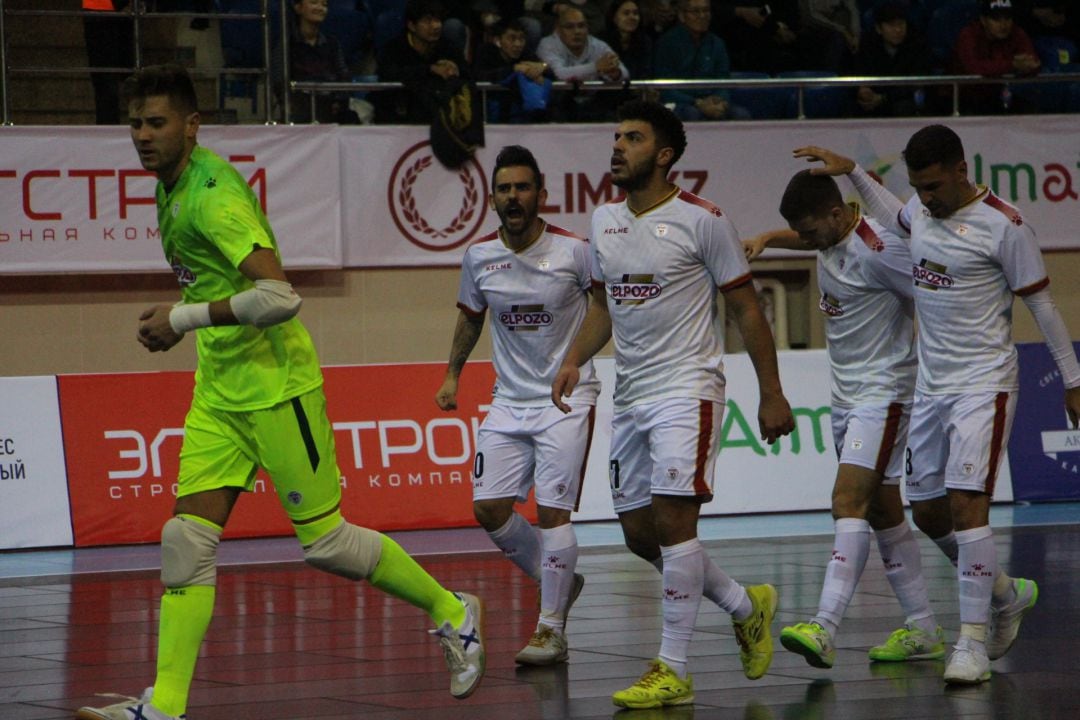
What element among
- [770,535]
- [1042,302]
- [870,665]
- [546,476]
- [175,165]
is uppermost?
[175,165]

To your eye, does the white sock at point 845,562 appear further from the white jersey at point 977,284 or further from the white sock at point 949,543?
the white jersey at point 977,284

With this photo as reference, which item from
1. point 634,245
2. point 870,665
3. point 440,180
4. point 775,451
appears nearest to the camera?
point 634,245

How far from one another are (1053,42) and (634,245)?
11.3m

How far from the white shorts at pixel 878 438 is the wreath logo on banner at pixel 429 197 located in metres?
Result: 7.43

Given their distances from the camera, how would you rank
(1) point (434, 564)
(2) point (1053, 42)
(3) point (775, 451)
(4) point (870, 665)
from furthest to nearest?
(2) point (1053, 42) → (3) point (775, 451) → (1) point (434, 564) → (4) point (870, 665)

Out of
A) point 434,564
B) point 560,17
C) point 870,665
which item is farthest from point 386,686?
point 560,17

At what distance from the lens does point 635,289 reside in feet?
20.3

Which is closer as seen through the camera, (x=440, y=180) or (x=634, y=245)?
(x=634, y=245)

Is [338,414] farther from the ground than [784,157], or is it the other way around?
[784,157]

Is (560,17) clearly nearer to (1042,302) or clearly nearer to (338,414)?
(338,414)

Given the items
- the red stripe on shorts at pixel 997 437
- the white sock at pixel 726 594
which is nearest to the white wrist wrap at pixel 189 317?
the white sock at pixel 726 594

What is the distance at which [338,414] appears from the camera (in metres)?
12.0

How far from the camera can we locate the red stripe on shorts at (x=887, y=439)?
6.82 meters

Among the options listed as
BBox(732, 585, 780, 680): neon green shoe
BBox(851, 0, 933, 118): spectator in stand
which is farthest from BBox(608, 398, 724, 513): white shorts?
BBox(851, 0, 933, 118): spectator in stand
